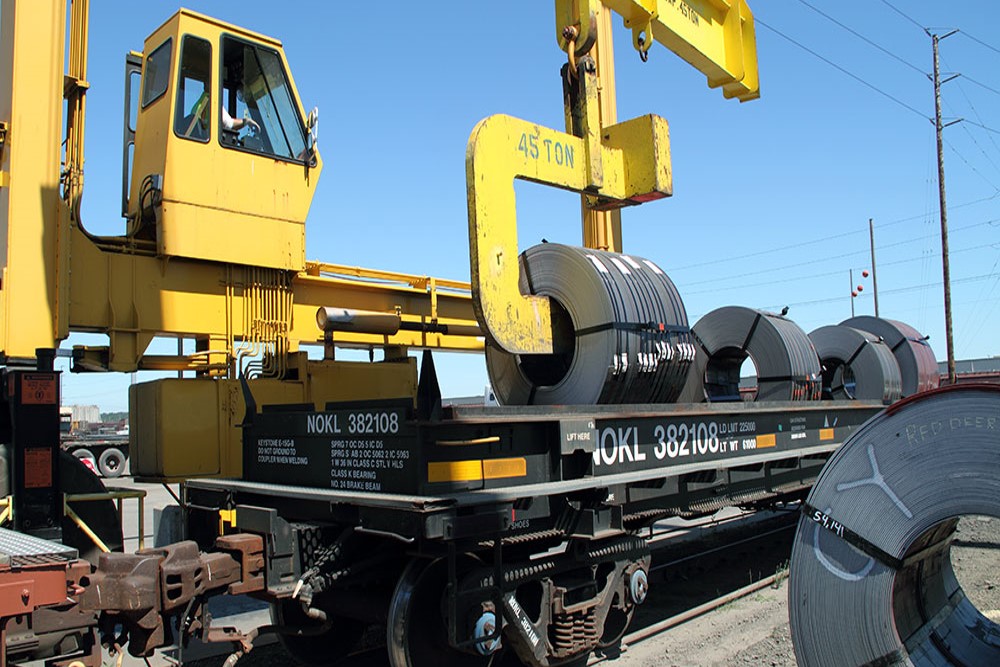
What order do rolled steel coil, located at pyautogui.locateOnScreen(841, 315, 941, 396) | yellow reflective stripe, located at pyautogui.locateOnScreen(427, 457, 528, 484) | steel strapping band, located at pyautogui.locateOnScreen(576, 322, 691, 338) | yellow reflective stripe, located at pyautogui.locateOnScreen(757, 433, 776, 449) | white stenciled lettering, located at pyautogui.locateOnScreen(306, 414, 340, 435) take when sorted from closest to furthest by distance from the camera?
1. yellow reflective stripe, located at pyautogui.locateOnScreen(427, 457, 528, 484)
2. white stenciled lettering, located at pyautogui.locateOnScreen(306, 414, 340, 435)
3. steel strapping band, located at pyautogui.locateOnScreen(576, 322, 691, 338)
4. yellow reflective stripe, located at pyautogui.locateOnScreen(757, 433, 776, 449)
5. rolled steel coil, located at pyautogui.locateOnScreen(841, 315, 941, 396)

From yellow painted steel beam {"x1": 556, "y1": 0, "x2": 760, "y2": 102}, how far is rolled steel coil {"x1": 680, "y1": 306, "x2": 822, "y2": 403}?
237 cm

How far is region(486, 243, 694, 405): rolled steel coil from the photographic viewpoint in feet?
18.5

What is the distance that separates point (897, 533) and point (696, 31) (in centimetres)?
573

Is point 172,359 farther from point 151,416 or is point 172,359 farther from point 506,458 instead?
point 506,458

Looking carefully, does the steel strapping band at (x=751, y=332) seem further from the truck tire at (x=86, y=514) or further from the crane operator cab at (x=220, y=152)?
the truck tire at (x=86, y=514)

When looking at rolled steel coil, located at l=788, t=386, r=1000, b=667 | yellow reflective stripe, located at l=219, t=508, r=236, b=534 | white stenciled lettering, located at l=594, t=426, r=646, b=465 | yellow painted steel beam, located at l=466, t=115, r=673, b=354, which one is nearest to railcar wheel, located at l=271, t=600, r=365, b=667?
yellow reflective stripe, located at l=219, t=508, r=236, b=534

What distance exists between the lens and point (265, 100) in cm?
781

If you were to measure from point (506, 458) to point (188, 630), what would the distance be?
180 cm

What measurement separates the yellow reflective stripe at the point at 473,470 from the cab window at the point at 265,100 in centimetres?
456

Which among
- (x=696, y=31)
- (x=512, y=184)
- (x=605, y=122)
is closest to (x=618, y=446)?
(x=512, y=184)

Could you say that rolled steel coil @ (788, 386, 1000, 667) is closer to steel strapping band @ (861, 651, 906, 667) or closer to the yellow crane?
steel strapping band @ (861, 651, 906, 667)

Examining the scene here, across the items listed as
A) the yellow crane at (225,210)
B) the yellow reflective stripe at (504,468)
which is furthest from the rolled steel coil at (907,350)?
the yellow reflective stripe at (504,468)

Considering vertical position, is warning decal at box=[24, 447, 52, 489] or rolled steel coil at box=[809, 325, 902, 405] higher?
rolled steel coil at box=[809, 325, 902, 405]

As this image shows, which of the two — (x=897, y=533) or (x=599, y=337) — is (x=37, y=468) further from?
(x=897, y=533)
